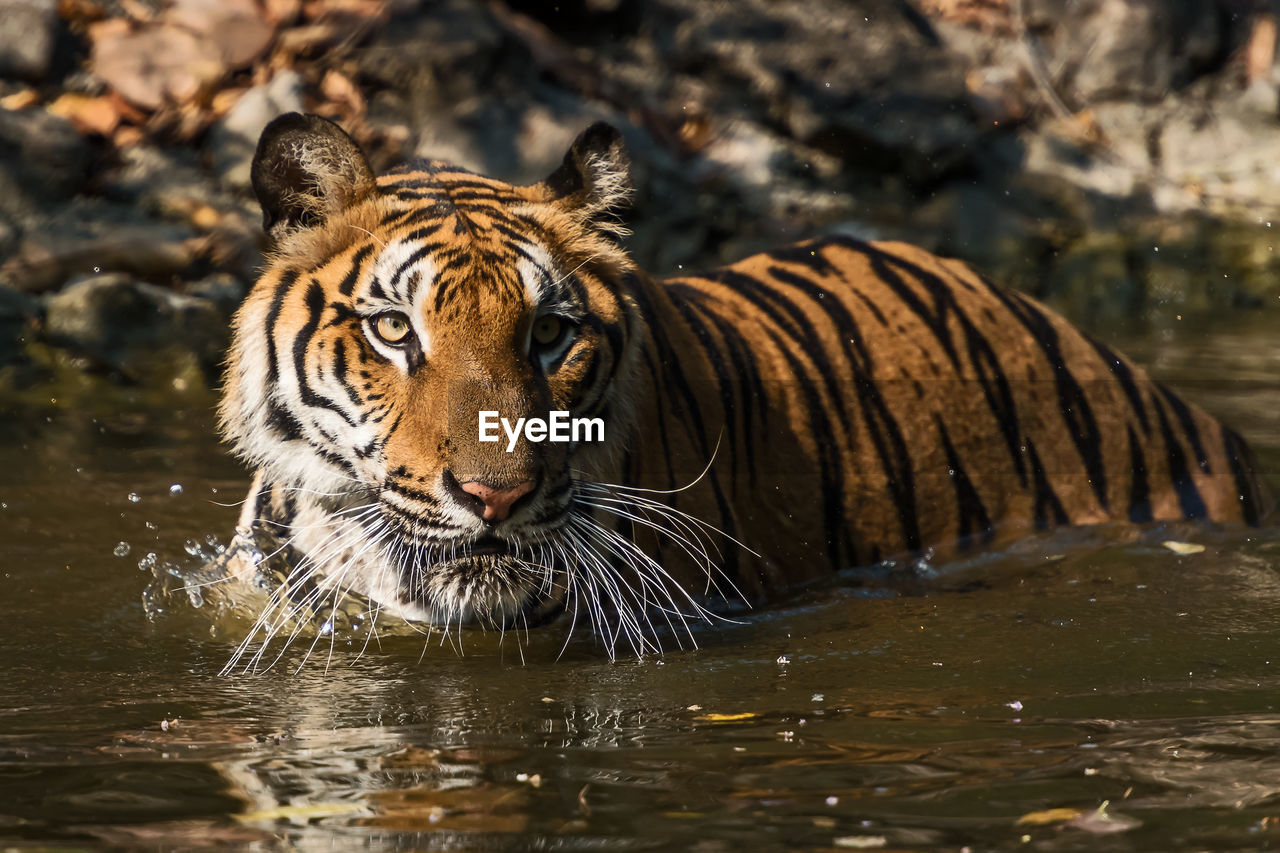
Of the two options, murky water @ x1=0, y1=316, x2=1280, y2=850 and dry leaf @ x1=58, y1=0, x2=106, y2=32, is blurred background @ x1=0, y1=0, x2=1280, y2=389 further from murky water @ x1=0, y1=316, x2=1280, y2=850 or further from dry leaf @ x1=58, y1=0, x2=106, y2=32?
murky water @ x1=0, y1=316, x2=1280, y2=850

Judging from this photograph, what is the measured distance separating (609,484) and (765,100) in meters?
6.65

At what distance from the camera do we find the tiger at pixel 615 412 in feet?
9.78

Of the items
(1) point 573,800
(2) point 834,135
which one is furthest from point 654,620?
(2) point 834,135

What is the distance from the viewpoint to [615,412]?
331 centimetres

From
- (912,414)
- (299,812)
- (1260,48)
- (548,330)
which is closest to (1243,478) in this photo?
(912,414)

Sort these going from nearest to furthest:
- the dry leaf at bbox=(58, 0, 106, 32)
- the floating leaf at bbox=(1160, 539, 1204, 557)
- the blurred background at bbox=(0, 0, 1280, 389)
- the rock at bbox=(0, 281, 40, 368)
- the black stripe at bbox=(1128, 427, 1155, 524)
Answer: the floating leaf at bbox=(1160, 539, 1204, 557), the black stripe at bbox=(1128, 427, 1155, 524), the rock at bbox=(0, 281, 40, 368), the blurred background at bbox=(0, 0, 1280, 389), the dry leaf at bbox=(58, 0, 106, 32)

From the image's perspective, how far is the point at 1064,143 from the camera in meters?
9.92

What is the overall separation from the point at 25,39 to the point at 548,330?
6229 millimetres

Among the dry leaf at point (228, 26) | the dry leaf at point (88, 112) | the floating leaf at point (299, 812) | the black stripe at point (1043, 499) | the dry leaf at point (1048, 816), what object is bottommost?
the dry leaf at point (1048, 816)

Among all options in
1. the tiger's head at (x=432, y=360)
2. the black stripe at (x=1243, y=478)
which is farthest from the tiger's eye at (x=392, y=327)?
the black stripe at (x=1243, y=478)

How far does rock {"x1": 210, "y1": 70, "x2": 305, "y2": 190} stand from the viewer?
25.7 ft

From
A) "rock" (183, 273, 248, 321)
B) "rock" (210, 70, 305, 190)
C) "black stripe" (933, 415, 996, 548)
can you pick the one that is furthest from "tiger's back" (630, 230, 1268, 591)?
"rock" (210, 70, 305, 190)

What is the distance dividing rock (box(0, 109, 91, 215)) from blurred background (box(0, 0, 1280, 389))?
13mm

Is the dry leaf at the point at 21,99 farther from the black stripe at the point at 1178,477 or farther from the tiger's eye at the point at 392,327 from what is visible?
the black stripe at the point at 1178,477
